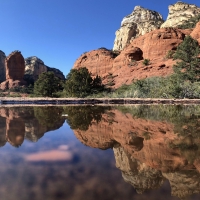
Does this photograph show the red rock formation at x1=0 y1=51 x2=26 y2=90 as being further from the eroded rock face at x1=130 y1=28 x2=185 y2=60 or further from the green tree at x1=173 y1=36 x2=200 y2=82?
the green tree at x1=173 y1=36 x2=200 y2=82

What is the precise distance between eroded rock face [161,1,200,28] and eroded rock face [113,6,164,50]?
4878mm

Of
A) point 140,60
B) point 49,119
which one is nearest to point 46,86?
point 140,60

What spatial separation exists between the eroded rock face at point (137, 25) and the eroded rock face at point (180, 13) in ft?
16.0

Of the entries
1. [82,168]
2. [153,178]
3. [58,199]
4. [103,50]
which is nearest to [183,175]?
[153,178]

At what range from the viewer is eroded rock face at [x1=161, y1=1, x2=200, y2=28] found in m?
72.9

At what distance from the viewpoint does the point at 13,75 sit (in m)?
80.5

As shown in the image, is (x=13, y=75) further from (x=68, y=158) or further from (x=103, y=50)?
(x=68, y=158)

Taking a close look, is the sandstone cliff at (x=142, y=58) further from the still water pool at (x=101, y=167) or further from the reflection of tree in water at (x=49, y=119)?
the still water pool at (x=101, y=167)

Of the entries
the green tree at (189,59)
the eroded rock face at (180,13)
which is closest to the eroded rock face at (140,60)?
the green tree at (189,59)

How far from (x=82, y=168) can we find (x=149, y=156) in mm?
1227

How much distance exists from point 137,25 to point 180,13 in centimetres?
1548

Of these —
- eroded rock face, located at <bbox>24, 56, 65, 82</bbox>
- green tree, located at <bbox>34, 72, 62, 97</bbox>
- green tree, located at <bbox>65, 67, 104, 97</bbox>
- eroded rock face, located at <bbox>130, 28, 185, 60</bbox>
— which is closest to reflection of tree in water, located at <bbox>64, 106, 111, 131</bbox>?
green tree, located at <bbox>65, 67, 104, 97</bbox>

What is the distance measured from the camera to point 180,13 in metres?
76.4

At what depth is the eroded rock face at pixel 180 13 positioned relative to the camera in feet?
239
